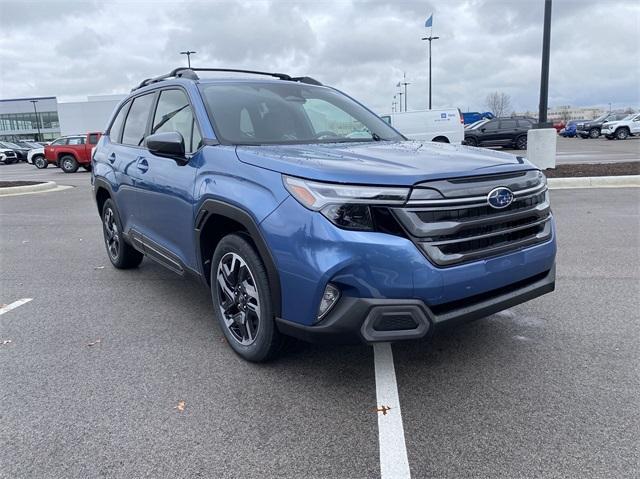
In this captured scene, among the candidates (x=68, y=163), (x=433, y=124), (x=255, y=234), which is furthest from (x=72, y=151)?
(x=255, y=234)

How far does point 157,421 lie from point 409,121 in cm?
2119

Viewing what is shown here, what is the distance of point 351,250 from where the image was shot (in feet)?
8.07

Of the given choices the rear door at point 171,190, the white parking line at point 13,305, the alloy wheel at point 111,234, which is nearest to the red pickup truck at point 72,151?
the alloy wheel at point 111,234

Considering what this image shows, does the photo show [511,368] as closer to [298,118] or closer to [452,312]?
[452,312]

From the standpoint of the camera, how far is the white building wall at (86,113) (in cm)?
3878

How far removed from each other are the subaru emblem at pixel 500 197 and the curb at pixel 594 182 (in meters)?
9.09

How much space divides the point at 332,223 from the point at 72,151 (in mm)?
23114

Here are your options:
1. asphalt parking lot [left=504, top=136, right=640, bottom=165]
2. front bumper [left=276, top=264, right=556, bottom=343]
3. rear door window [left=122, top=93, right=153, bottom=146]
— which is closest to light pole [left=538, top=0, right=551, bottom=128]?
asphalt parking lot [left=504, top=136, right=640, bottom=165]

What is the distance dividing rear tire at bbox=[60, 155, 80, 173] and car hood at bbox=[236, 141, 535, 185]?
73.2 ft

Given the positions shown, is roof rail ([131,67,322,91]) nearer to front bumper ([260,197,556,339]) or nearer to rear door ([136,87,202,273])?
rear door ([136,87,202,273])

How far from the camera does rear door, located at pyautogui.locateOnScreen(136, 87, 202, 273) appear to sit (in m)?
3.58

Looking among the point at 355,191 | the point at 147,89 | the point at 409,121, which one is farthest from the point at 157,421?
the point at 409,121

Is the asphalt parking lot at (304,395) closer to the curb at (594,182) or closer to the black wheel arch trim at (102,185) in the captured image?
the black wheel arch trim at (102,185)

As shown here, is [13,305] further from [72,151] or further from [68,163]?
[68,163]
